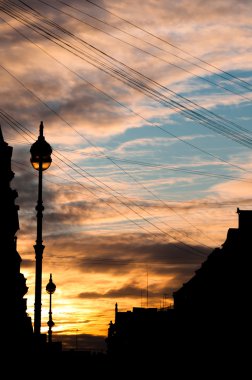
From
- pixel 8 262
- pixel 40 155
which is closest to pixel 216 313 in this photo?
pixel 8 262

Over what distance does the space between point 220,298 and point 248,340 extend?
42.0 feet

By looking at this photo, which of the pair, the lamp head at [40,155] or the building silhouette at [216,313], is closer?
the lamp head at [40,155]

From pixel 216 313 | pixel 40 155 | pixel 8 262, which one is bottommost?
pixel 40 155

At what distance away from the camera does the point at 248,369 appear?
229 ft

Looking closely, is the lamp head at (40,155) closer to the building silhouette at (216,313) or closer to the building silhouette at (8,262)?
the building silhouette at (8,262)

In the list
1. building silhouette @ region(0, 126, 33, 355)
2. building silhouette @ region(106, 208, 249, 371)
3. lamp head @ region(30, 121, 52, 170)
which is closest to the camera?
lamp head @ region(30, 121, 52, 170)

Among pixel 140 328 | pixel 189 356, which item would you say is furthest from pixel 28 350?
pixel 140 328

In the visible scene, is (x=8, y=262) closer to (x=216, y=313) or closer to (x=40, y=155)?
(x=216, y=313)

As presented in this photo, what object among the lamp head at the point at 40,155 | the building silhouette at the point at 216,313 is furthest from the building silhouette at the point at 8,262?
the lamp head at the point at 40,155

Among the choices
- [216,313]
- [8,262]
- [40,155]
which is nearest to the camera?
[40,155]

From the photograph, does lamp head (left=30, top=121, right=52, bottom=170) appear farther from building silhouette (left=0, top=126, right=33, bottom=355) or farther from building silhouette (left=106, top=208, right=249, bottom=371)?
building silhouette (left=106, top=208, right=249, bottom=371)

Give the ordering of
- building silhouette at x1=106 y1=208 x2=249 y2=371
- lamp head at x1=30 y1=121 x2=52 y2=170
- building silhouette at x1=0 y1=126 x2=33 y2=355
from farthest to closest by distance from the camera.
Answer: building silhouette at x1=106 y1=208 x2=249 y2=371, building silhouette at x1=0 y1=126 x2=33 y2=355, lamp head at x1=30 y1=121 x2=52 y2=170

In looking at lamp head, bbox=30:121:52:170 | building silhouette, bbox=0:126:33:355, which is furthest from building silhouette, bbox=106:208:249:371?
lamp head, bbox=30:121:52:170

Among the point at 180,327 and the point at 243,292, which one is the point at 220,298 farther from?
the point at 180,327
